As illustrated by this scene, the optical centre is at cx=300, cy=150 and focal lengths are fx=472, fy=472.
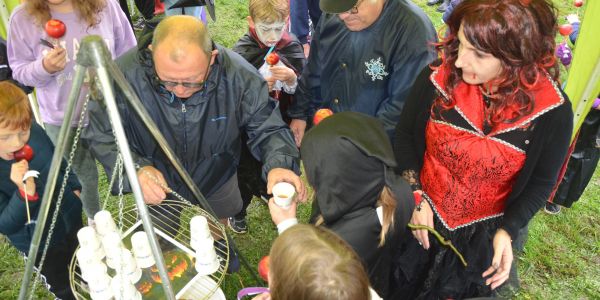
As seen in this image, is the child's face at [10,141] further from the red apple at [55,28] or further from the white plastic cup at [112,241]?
the white plastic cup at [112,241]

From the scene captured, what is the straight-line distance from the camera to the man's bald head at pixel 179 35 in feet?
6.67

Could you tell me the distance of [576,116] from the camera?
3.00 metres

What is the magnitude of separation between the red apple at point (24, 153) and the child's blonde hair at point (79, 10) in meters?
0.81

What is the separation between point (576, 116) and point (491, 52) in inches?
58.7

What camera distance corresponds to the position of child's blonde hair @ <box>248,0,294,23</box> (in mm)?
3145

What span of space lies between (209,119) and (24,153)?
3.07ft

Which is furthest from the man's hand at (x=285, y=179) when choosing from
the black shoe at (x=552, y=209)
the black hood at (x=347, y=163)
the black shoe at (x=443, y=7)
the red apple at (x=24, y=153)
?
the black shoe at (x=443, y=7)

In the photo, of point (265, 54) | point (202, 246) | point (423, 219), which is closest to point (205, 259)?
point (202, 246)

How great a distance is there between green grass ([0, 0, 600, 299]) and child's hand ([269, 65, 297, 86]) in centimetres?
121

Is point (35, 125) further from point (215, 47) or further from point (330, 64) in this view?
point (330, 64)

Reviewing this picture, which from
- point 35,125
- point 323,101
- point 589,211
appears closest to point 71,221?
point 35,125

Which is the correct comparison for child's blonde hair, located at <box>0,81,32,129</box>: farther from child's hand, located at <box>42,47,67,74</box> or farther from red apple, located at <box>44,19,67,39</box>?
red apple, located at <box>44,19,67,39</box>

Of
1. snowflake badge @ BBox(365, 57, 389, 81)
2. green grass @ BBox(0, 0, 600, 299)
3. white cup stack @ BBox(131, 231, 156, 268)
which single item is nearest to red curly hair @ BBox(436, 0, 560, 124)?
snowflake badge @ BBox(365, 57, 389, 81)

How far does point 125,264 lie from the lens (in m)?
1.78
